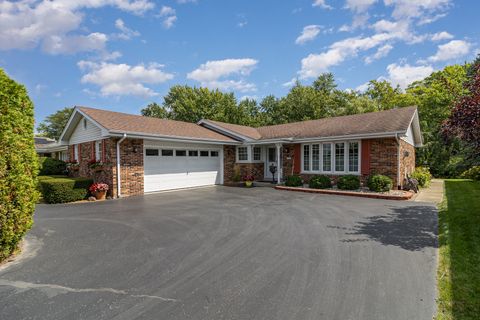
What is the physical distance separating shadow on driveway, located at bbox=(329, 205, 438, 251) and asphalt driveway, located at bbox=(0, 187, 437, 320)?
24 millimetres

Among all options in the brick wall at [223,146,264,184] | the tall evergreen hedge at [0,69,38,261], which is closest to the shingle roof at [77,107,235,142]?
the brick wall at [223,146,264,184]

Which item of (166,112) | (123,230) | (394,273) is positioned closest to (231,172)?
(123,230)

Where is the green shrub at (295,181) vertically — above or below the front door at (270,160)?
below

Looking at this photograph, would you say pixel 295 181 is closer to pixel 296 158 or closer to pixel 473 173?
pixel 296 158

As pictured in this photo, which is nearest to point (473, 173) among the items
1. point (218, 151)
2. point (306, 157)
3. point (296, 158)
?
point (306, 157)

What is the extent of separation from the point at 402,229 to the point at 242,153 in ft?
37.3

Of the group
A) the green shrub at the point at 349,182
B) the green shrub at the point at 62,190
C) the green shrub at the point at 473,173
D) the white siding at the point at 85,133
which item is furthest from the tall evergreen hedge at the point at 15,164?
the green shrub at the point at 473,173

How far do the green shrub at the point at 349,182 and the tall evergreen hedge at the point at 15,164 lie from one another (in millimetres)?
11304

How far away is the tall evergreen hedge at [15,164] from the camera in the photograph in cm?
394

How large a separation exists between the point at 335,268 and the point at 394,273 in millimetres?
811

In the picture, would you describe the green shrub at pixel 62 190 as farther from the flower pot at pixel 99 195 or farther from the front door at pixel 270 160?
the front door at pixel 270 160

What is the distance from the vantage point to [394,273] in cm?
358

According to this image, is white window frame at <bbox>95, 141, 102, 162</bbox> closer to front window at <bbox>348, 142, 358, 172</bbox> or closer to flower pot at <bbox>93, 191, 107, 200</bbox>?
flower pot at <bbox>93, 191, 107, 200</bbox>

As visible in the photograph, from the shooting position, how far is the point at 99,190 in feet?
34.3
